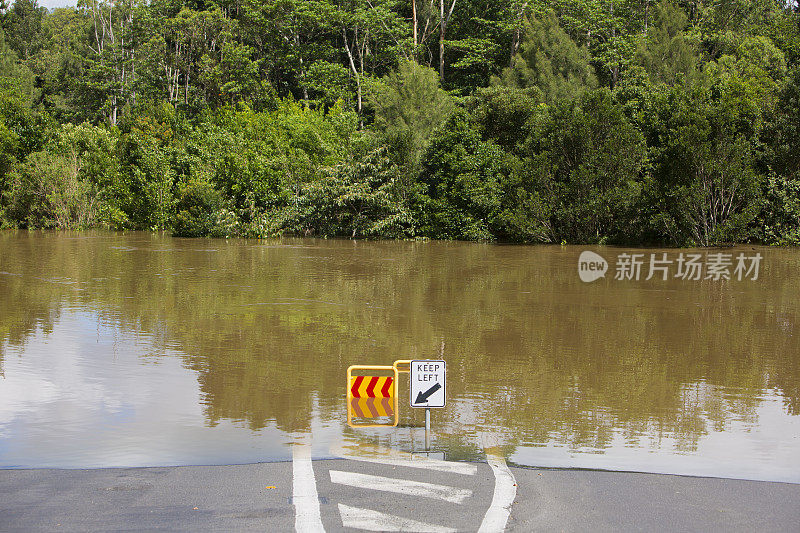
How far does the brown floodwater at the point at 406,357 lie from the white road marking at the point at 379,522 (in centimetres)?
154

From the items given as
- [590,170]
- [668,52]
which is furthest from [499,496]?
[668,52]

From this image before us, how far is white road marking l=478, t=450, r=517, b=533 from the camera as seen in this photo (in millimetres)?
5539

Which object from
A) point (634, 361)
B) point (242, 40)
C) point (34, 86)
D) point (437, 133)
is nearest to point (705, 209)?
point (437, 133)

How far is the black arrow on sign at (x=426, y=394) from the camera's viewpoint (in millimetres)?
7367

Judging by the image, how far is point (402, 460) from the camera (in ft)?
22.9

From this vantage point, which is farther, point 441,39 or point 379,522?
point 441,39

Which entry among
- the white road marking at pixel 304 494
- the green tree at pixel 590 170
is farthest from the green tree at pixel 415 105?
the white road marking at pixel 304 494

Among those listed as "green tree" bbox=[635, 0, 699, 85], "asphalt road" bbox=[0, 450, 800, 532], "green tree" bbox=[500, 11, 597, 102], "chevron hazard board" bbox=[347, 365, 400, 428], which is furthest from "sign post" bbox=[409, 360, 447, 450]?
"green tree" bbox=[635, 0, 699, 85]

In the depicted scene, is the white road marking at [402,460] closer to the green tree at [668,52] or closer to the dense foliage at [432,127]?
the dense foliage at [432,127]

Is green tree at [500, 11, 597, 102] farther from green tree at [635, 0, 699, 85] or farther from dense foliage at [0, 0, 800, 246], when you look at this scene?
green tree at [635, 0, 699, 85]

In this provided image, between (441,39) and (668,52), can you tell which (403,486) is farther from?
(441,39)

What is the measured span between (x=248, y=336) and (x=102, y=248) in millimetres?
17771

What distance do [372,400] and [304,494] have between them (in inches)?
82.1

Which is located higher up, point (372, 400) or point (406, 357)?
point (372, 400)
